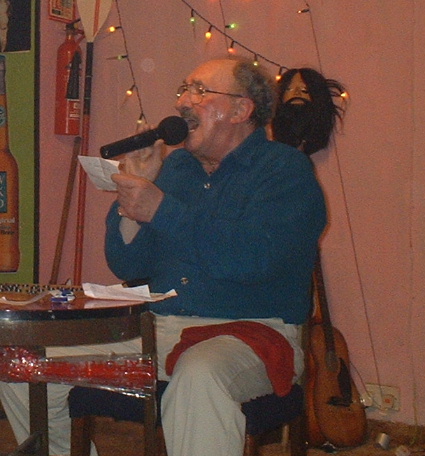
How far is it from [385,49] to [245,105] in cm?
83

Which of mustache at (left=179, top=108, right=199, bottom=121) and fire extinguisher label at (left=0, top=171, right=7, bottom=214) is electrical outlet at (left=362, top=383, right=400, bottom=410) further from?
fire extinguisher label at (left=0, top=171, right=7, bottom=214)

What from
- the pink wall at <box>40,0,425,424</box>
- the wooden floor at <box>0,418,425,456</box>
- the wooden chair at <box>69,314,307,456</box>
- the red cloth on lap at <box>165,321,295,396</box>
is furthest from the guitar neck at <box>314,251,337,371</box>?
the red cloth on lap at <box>165,321,295,396</box>

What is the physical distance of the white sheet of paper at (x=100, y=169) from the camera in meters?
1.87

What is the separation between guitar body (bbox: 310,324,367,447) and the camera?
2820 mm

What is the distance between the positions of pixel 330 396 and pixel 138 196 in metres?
1.33

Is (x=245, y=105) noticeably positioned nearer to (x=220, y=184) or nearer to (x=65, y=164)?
(x=220, y=184)

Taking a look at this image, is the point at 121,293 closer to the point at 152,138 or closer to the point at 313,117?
the point at 152,138

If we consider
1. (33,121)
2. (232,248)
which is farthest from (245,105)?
(33,121)

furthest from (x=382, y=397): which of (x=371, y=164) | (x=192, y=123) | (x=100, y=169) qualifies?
(x=100, y=169)

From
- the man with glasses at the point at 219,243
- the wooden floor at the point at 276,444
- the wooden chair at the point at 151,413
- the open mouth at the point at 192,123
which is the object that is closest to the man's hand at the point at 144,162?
the man with glasses at the point at 219,243

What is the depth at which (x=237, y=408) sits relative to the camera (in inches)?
67.8

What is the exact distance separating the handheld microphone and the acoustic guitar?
1102 millimetres

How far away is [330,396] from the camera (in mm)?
2832

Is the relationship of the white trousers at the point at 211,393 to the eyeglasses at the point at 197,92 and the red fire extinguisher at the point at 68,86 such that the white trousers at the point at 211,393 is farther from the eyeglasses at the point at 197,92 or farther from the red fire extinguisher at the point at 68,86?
the red fire extinguisher at the point at 68,86
